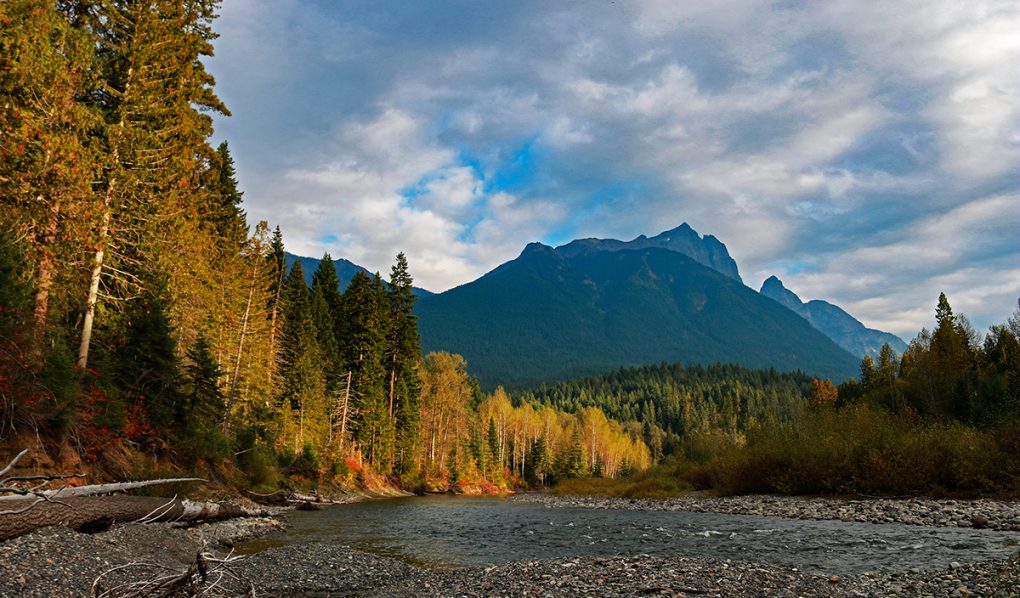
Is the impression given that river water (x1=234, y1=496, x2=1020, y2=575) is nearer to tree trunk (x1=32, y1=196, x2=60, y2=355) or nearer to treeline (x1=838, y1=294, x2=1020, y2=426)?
tree trunk (x1=32, y1=196, x2=60, y2=355)

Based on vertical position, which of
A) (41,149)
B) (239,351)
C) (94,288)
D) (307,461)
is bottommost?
(307,461)

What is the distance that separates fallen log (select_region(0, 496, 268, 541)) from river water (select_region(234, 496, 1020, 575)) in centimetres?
269

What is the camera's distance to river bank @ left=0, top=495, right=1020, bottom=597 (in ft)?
28.1

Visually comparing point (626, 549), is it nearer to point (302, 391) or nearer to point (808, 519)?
point (808, 519)

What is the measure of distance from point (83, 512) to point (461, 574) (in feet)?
27.2

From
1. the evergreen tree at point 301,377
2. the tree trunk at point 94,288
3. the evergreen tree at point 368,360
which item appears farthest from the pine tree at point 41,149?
the evergreen tree at point 368,360

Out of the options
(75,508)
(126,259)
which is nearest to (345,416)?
(126,259)

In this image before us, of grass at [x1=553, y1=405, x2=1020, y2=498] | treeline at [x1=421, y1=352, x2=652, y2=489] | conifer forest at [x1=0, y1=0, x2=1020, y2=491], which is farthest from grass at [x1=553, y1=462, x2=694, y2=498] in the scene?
treeline at [x1=421, y1=352, x2=652, y2=489]

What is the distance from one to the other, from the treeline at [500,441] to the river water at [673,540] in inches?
1685

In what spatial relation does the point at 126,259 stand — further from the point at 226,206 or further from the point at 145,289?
the point at 226,206

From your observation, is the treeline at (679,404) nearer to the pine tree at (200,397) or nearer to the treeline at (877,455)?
the treeline at (877,455)

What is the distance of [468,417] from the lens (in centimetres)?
7819

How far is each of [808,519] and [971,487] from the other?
33.7 ft

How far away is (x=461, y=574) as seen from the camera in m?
12.7
